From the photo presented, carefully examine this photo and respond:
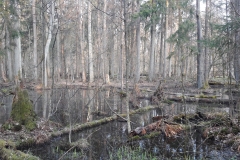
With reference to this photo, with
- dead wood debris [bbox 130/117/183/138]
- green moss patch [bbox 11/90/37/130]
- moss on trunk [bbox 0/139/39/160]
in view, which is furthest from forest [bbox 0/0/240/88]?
moss on trunk [bbox 0/139/39/160]

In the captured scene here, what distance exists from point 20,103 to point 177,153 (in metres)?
5.11

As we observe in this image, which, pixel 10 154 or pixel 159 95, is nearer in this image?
pixel 10 154

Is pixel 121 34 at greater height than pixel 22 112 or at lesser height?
greater

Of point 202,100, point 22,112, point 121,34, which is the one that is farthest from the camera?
point 121,34

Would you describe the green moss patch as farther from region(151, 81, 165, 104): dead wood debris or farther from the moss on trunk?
region(151, 81, 165, 104): dead wood debris

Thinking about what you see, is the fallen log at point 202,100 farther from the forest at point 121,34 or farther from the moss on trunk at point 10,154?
the moss on trunk at point 10,154

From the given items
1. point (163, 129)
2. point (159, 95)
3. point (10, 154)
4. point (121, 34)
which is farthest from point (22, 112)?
point (121, 34)

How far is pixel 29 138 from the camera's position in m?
6.40

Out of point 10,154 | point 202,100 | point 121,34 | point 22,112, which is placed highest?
point 121,34

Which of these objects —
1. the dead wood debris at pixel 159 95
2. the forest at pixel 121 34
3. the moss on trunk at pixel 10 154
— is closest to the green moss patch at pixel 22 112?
the forest at pixel 121 34

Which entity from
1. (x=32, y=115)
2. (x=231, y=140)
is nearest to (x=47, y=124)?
(x=32, y=115)

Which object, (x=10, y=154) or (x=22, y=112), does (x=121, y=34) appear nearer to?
(x=22, y=112)

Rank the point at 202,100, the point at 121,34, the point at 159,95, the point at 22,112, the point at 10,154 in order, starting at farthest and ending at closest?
1. the point at 121,34
2. the point at 159,95
3. the point at 202,100
4. the point at 22,112
5. the point at 10,154

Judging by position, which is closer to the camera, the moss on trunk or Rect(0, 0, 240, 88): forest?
the moss on trunk
